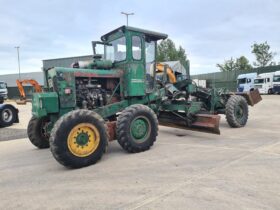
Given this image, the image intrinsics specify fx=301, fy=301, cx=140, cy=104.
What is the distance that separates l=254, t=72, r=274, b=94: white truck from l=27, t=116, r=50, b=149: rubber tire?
104 ft

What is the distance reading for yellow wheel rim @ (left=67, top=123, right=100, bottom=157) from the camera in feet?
18.4

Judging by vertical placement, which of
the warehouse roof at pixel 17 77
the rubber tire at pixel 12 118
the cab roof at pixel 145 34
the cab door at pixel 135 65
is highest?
the warehouse roof at pixel 17 77

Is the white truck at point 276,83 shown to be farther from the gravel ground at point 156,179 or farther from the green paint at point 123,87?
the gravel ground at point 156,179

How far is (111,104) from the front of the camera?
23.6 ft

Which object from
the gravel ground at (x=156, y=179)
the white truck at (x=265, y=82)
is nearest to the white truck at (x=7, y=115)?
the gravel ground at (x=156, y=179)

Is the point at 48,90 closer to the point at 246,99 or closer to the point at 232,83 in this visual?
the point at 246,99

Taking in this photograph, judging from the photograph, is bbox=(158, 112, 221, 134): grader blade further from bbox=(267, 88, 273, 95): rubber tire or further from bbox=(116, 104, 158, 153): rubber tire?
bbox=(267, 88, 273, 95): rubber tire

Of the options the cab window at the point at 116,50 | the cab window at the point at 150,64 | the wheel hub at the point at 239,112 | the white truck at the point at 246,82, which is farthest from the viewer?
the white truck at the point at 246,82

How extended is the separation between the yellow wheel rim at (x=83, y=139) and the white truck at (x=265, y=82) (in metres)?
32.4

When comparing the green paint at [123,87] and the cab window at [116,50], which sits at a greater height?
the cab window at [116,50]

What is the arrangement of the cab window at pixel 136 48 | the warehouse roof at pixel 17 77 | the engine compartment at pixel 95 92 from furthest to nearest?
the warehouse roof at pixel 17 77
the cab window at pixel 136 48
the engine compartment at pixel 95 92

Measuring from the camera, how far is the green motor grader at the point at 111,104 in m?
5.71

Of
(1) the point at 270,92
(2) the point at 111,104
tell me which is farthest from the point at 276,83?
(2) the point at 111,104

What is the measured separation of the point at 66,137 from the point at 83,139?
1.25 feet
